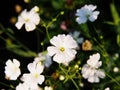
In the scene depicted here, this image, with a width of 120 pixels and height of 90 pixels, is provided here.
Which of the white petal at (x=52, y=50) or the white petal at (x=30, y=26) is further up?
the white petal at (x=30, y=26)

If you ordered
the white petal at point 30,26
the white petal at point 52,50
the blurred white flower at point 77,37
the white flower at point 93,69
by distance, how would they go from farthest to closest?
the blurred white flower at point 77,37 → the white petal at point 30,26 → the white flower at point 93,69 → the white petal at point 52,50

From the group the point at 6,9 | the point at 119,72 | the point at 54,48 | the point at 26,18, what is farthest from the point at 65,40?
the point at 6,9

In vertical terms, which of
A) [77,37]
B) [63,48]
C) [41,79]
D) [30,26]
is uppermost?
[77,37]

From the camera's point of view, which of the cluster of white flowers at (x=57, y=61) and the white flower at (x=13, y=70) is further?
the white flower at (x=13, y=70)

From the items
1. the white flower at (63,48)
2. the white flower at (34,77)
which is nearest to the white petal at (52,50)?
the white flower at (63,48)

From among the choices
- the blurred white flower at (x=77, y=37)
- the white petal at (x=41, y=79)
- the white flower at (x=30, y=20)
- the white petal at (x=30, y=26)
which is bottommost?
the white petal at (x=41, y=79)

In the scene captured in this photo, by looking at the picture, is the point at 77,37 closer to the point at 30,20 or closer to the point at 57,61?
the point at 30,20

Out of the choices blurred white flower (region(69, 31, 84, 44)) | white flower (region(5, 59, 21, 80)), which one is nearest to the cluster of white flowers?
white flower (region(5, 59, 21, 80))

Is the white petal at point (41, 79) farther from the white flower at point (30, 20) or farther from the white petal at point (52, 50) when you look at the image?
the white flower at point (30, 20)

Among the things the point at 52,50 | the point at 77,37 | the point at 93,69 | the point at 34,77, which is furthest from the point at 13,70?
the point at 77,37
